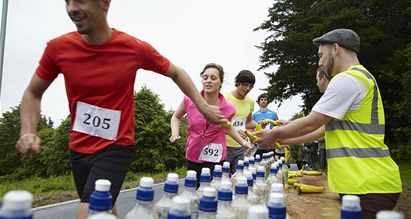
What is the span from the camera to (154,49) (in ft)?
6.97

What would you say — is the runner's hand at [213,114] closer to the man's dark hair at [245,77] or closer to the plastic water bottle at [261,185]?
the plastic water bottle at [261,185]

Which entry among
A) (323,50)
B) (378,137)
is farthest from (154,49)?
(378,137)

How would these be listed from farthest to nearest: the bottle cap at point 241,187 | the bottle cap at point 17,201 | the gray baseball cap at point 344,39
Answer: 1. the gray baseball cap at point 344,39
2. the bottle cap at point 241,187
3. the bottle cap at point 17,201

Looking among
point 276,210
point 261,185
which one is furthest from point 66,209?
point 276,210

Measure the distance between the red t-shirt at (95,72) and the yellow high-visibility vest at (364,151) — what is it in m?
1.23

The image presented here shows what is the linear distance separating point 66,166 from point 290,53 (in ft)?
64.9

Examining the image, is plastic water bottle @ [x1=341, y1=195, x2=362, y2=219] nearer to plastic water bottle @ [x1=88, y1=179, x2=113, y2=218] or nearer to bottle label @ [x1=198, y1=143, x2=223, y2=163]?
plastic water bottle @ [x1=88, y1=179, x2=113, y2=218]

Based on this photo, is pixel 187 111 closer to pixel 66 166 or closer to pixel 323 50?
pixel 323 50

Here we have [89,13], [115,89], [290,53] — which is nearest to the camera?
[89,13]

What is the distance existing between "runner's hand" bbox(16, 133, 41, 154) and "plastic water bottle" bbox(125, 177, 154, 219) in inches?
24.1

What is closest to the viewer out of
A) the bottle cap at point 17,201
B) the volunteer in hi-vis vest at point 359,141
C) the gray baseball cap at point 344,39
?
the bottle cap at point 17,201

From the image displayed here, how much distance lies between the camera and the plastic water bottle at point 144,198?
1185 mm

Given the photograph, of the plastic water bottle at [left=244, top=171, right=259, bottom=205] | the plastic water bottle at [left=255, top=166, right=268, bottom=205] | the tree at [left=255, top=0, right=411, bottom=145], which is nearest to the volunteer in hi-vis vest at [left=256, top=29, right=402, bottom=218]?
the plastic water bottle at [left=255, top=166, right=268, bottom=205]

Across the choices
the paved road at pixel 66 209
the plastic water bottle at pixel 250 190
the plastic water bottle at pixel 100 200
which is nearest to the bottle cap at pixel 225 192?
the plastic water bottle at pixel 100 200
